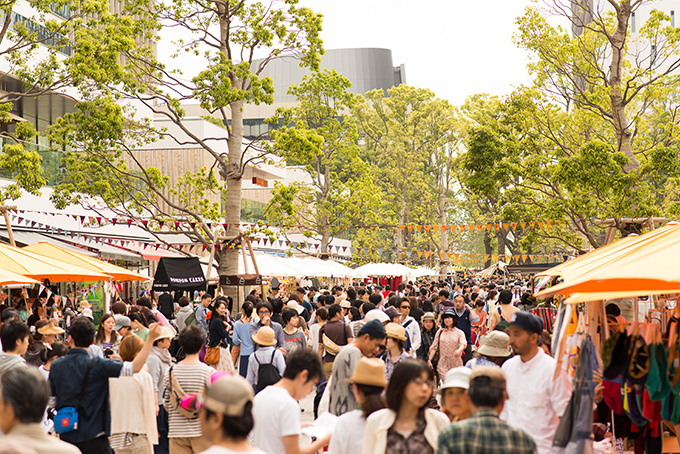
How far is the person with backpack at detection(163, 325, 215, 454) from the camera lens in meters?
5.97

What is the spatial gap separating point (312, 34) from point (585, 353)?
1685 centimetres

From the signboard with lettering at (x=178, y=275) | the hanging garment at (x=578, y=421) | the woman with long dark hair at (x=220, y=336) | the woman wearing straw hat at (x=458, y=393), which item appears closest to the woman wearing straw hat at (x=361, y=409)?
the woman wearing straw hat at (x=458, y=393)

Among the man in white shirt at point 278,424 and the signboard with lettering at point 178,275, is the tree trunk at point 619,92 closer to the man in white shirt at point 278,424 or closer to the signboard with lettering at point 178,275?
the signboard with lettering at point 178,275

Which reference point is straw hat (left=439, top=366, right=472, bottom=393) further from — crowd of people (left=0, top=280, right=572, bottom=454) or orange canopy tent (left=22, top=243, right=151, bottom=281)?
orange canopy tent (left=22, top=243, right=151, bottom=281)

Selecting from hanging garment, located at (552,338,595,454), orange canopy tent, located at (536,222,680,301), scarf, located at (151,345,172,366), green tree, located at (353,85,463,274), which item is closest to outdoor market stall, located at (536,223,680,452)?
orange canopy tent, located at (536,222,680,301)

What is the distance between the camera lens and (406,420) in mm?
3814

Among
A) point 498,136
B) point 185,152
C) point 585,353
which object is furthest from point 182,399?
point 185,152

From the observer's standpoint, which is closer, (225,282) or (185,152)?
(225,282)

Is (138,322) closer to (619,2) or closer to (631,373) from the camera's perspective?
(631,373)

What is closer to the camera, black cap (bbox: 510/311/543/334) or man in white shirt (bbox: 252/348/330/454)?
man in white shirt (bbox: 252/348/330/454)

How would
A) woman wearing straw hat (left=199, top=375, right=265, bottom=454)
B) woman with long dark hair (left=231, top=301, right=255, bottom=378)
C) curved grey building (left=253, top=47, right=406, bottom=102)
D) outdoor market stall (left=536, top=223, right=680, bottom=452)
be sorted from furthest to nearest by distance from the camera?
curved grey building (left=253, top=47, right=406, bottom=102) → woman with long dark hair (left=231, top=301, right=255, bottom=378) → outdoor market stall (left=536, top=223, right=680, bottom=452) → woman wearing straw hat (left=199, top=375, right=265, bottom=454)

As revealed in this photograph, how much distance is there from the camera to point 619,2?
15.6m

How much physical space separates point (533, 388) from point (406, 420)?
1.49 metres

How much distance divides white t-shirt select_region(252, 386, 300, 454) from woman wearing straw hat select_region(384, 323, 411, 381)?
306 centimetres
